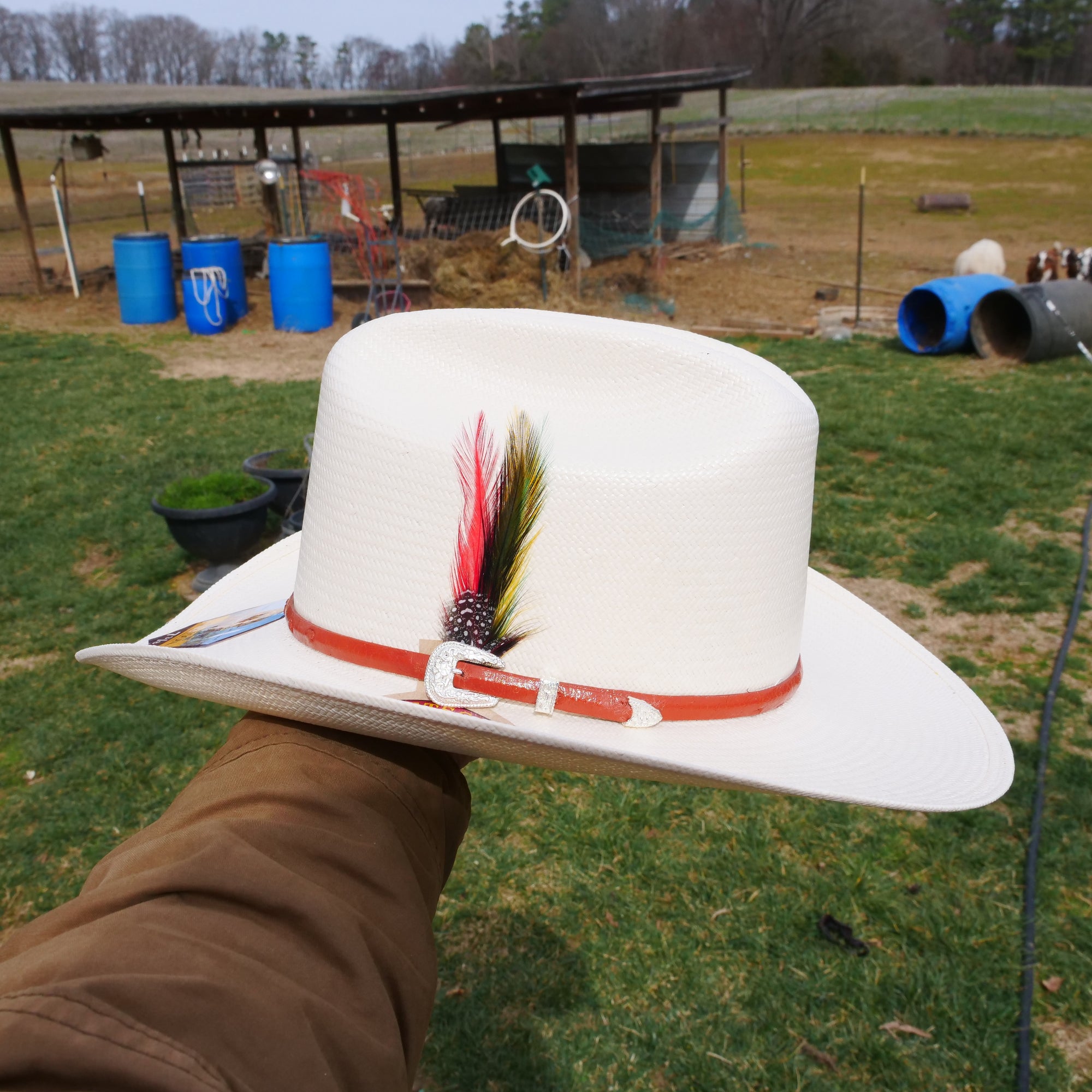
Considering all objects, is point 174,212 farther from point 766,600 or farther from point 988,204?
point 988,204

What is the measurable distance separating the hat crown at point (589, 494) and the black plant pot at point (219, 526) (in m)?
3.60

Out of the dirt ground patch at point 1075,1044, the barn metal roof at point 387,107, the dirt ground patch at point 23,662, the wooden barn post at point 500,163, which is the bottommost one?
the dirt ground patch at point 1075,1044

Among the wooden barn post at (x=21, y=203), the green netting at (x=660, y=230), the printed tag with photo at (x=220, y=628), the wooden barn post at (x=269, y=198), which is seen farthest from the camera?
the green netting at (x=660, y=230)

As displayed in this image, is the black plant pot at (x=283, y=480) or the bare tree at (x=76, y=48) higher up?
the bare tree at (x=76, y=48)

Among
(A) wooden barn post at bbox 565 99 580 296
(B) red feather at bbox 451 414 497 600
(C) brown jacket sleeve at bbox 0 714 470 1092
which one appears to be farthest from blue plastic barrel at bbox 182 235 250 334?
(C) brown jacket sleeve at bbox 0 714 470 1092

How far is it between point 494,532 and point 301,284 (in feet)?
37.2

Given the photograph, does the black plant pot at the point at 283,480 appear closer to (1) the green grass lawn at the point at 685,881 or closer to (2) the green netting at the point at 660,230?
(1) the green grass lawn at the point at 685,881

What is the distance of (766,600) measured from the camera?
1.43 meters

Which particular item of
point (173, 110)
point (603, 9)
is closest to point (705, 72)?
point (173, 110)

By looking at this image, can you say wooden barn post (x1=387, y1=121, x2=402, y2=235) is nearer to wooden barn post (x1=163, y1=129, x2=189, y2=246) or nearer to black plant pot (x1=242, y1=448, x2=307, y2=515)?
wooden barn post (x1=163, y1=129, x2=189, y2=246)

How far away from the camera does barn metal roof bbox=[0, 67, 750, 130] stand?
1188 cm

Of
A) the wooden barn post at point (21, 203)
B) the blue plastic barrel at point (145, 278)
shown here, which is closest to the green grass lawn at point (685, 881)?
the blue plastic barrel at point (145, 278)

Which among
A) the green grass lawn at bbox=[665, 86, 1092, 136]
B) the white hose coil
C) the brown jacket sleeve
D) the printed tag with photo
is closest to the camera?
the brown jacket sleeve

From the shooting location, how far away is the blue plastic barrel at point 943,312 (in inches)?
382
